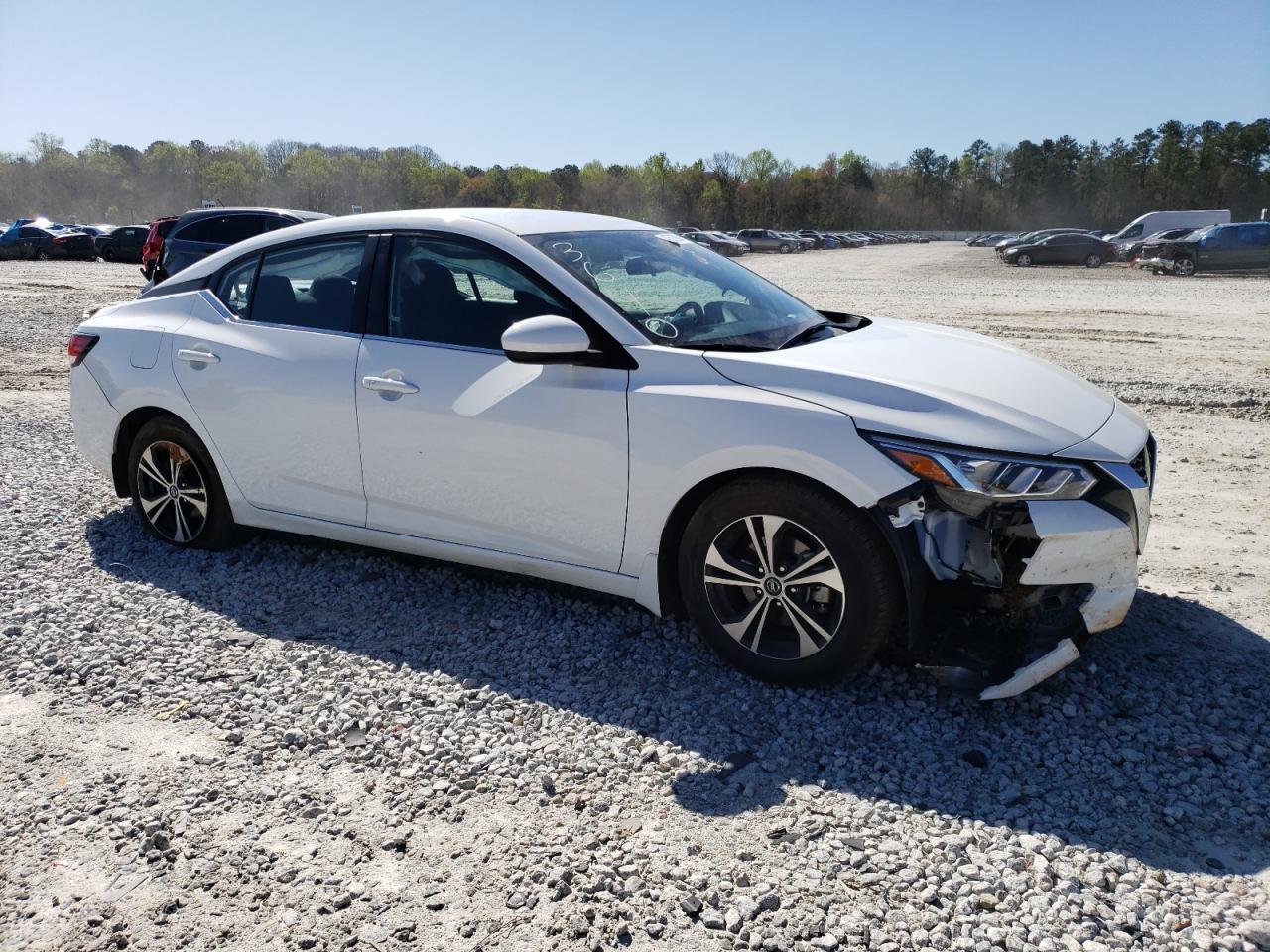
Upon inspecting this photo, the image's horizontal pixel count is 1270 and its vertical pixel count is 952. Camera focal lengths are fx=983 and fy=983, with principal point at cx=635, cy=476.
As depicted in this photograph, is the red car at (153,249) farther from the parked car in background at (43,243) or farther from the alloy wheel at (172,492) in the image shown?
the parked car in background at (43,243)

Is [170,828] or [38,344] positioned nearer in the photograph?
[170,828]

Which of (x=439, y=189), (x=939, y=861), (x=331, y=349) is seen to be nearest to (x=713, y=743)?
(x=939, y=861)

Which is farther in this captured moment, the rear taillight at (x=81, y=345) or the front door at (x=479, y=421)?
the rear taillight at (x=81, y=345)

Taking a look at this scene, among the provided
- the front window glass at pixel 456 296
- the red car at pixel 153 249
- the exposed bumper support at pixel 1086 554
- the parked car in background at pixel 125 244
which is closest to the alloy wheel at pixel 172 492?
the front window glass at pixel 456 296

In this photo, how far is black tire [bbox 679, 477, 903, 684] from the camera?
3449 millimetres

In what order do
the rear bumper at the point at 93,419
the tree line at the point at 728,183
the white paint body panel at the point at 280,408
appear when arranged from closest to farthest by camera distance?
the white paint body panel at the point at 280,408 → the rear bumper at the point at 93,419 → the tree line at the point at 728,183

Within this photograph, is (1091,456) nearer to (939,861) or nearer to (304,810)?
(939,861)

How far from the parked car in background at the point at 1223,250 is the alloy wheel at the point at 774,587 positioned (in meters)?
33.7

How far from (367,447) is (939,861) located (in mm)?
2919

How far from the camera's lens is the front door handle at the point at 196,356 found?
4.89 metres

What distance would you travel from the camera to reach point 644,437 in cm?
377

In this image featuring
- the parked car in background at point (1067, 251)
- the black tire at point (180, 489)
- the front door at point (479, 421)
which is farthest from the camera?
the parked car in background at point (1067, 251)

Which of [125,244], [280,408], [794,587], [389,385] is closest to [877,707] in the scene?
[794,587]

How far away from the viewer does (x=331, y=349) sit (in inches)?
179
